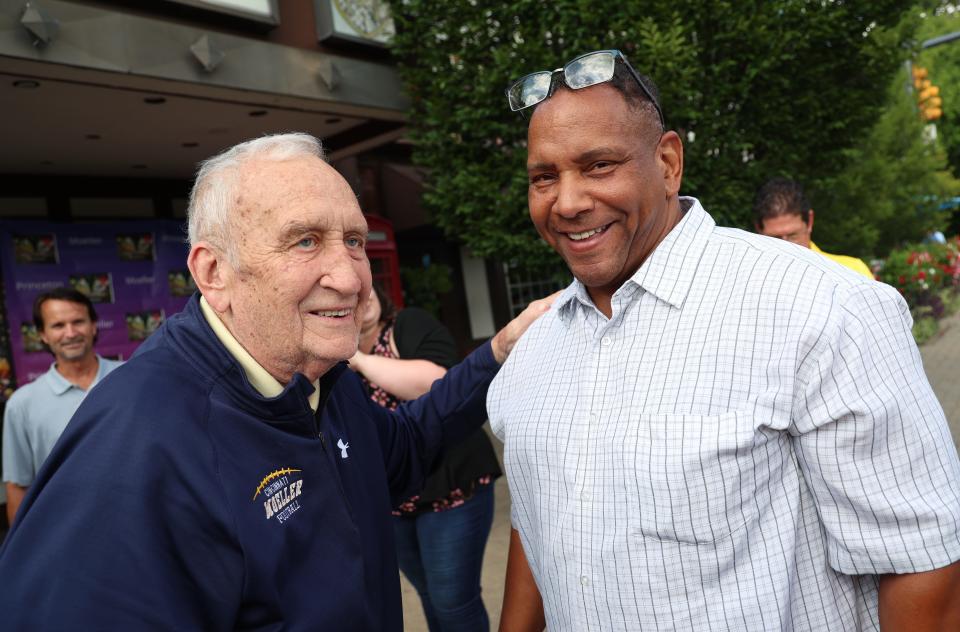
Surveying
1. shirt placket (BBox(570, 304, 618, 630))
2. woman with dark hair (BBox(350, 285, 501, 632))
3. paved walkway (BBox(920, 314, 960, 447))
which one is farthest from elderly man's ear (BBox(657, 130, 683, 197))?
paved walkway (BBox(920, 314, 960, 447))

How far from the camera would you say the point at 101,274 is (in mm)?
8242

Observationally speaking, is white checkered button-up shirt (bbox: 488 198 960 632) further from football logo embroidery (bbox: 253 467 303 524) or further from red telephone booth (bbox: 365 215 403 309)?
red telephone booth (bbox: 365 215 403 309)

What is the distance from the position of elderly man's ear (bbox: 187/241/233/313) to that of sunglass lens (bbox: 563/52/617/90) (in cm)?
91

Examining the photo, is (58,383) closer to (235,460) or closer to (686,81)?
(235,460)

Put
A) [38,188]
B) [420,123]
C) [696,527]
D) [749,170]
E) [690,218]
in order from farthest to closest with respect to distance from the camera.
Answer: [38,188] < [420,123] < [749,170] < [690,218] < [696,527]

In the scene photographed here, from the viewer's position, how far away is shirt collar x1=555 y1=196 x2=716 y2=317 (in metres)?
1.64

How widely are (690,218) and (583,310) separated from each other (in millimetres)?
353

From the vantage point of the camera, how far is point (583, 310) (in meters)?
1.86

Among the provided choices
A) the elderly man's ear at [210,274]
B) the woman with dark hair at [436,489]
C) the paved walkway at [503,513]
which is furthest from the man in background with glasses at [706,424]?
the paved walkway at [503,513]

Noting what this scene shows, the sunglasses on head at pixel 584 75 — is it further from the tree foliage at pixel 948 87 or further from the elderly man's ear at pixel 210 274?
the tree foliage at pixel 948 87

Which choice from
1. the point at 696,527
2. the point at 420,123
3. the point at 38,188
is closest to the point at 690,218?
the point at 696,527

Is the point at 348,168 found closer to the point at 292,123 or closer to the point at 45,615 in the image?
the point at 292,123

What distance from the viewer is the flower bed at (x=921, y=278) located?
509 inches

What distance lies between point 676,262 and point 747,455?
1.56 ft
